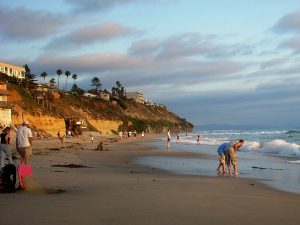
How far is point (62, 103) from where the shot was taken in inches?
3297

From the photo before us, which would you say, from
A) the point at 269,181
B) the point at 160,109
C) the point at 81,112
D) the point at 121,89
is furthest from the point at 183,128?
the point at 269,181

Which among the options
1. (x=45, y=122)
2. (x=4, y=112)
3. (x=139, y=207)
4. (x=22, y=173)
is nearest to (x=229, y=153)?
(x=22, y=173)

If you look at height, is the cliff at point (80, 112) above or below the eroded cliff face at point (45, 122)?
above

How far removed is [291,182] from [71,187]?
730 cm

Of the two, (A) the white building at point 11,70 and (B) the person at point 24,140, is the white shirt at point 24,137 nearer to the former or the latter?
(B) the person at point 24,140

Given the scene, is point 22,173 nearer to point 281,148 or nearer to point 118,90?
point 281,148

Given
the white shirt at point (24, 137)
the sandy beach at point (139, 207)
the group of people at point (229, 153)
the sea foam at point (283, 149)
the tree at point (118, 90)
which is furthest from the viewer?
the tree at point (118, 90)

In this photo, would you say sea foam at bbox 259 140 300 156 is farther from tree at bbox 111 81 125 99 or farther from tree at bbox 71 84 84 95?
tree at bbox 111 81 125 99

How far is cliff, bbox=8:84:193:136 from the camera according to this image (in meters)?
59.9

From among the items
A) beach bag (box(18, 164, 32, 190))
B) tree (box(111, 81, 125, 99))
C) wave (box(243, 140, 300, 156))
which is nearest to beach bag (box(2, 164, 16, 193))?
beach bag (box(18, 164, 32, 190))

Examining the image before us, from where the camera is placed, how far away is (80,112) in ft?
290

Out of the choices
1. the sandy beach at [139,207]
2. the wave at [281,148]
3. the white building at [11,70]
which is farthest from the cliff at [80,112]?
the sandy beach at [139,207]

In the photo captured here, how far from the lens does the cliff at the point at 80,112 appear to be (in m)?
59.9

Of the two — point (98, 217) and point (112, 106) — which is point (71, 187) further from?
point (112, 106)
